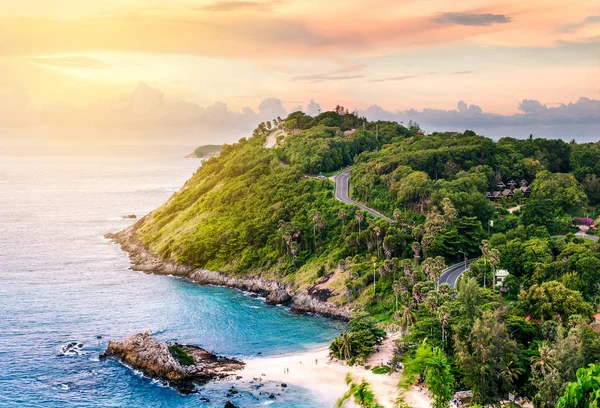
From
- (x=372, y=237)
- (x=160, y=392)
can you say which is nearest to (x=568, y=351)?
(x=160, y=392)

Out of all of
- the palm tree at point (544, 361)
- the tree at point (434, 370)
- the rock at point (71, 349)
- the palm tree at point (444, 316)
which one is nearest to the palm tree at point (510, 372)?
the palm tree at point (544, 361)

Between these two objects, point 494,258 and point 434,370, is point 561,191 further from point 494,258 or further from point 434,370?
point 434,370

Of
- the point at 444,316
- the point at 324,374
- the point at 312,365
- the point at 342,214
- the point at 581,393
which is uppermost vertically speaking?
the point at 581,393

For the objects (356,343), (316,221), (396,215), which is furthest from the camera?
(316,221)

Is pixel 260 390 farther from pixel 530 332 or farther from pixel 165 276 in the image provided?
pixel 165 276

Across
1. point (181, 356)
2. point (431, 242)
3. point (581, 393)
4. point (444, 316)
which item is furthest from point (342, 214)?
point (581, 393)

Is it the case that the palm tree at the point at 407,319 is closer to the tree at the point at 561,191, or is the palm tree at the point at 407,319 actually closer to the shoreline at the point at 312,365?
the shoreline at the point at 312,365

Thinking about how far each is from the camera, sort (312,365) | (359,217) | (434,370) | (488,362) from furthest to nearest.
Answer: (359,217)
(312,365)
(488,362)
(434,370)

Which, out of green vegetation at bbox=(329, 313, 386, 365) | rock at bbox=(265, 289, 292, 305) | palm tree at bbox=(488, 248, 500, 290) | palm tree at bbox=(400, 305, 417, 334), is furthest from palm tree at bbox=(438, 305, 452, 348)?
rock at bbox=(265, 289, 292, 305)
